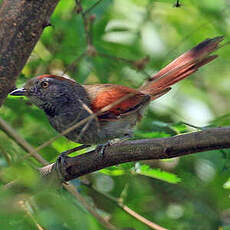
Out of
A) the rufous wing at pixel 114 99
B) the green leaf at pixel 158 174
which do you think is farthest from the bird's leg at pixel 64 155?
the green leaf at pixel 158 174

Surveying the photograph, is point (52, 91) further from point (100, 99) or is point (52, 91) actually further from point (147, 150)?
point (147, 150)

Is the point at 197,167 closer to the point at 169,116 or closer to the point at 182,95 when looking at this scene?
the point at 169,116

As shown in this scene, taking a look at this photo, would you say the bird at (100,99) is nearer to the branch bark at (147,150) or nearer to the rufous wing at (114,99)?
the rufous wing at (114,99)

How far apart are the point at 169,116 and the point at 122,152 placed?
3.03 m

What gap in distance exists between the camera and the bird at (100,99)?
4047mm

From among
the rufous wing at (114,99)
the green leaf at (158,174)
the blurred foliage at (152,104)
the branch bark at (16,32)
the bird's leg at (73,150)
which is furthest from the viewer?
the rufous wing at (114,99)

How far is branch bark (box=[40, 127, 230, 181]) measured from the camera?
237cm

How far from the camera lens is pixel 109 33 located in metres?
5.23

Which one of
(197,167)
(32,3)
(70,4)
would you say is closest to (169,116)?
(197,167)

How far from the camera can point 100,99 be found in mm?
4258

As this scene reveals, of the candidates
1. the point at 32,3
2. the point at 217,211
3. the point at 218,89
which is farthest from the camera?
the point at 218,89

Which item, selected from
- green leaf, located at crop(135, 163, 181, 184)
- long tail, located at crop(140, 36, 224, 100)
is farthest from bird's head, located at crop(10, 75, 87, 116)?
green leaf, located at crop(135, 163, 181, 184)

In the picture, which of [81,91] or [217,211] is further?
[81,91]

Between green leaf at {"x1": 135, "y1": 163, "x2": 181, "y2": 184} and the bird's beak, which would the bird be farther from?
green leaf at {"x1": 135, "y1": 163, "x2": 181, "y2": 184}
